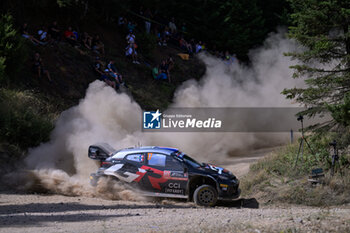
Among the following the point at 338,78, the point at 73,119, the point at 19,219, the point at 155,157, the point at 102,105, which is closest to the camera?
the point at 19,219

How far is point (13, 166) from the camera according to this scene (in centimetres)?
1433

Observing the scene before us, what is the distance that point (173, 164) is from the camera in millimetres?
11680

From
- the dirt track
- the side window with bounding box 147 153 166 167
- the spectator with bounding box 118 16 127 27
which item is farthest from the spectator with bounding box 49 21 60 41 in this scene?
the side window with bounding box 147 153 166 167

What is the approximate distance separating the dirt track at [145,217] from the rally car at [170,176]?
39cm

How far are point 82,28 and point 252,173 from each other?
54.4 feet

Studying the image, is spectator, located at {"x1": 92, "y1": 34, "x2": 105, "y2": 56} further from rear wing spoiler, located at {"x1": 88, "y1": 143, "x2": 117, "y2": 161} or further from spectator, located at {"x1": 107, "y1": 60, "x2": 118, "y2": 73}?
rear wing spoiler, located at {"x1": 88, "y1": 143, "x2": 117, "y2": 161}

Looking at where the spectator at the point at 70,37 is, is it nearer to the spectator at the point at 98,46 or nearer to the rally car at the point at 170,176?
the spectator at the point at 98,46

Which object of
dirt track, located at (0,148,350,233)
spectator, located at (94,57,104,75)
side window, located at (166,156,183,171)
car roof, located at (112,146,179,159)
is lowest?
dirt track, located at (0,148,350,233)

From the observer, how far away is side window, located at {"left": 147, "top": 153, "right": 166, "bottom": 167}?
1175 cm

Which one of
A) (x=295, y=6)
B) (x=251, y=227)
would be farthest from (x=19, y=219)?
(x=295, y=6)

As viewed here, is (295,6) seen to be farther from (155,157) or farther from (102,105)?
(102,105)

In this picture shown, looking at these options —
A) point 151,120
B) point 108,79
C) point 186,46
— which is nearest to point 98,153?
point 151,120

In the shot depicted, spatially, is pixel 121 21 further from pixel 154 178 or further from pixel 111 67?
pixel 154 178

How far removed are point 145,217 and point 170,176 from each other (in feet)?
7.77
